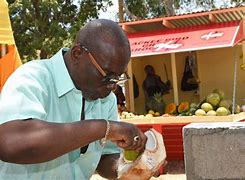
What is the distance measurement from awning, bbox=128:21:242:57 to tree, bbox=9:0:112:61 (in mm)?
6029

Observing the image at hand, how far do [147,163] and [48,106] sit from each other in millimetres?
457

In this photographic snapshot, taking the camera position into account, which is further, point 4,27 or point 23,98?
point 4,27

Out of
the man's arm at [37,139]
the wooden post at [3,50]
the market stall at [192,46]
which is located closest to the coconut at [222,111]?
the market stall at [192,46]

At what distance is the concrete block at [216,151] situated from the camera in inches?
102

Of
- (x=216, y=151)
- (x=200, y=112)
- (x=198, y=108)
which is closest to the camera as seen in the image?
(x=216, y=151)

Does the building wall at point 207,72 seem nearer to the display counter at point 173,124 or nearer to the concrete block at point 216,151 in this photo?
the display counter at point 173,124

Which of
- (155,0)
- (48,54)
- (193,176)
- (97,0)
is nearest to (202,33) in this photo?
(193,176)

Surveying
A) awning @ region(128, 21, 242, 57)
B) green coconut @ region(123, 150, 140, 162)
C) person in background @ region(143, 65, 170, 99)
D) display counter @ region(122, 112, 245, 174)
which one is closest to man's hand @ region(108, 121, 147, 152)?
green coconut @ region(123, 150, 140, 162)

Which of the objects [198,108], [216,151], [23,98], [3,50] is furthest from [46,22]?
[23,98]

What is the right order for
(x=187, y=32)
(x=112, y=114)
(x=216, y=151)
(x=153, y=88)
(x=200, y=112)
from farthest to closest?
1. (x=153, y=88)
2. (x=187, y=32)
3. (x=200, y=112)
4. (x=216, y=151)
5. (x=112, y=114)

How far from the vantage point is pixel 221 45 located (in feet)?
21.9

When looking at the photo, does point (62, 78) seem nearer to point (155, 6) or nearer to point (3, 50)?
point (3, 50)

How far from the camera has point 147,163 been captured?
1850mm

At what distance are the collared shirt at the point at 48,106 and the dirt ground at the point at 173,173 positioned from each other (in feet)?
16.3
